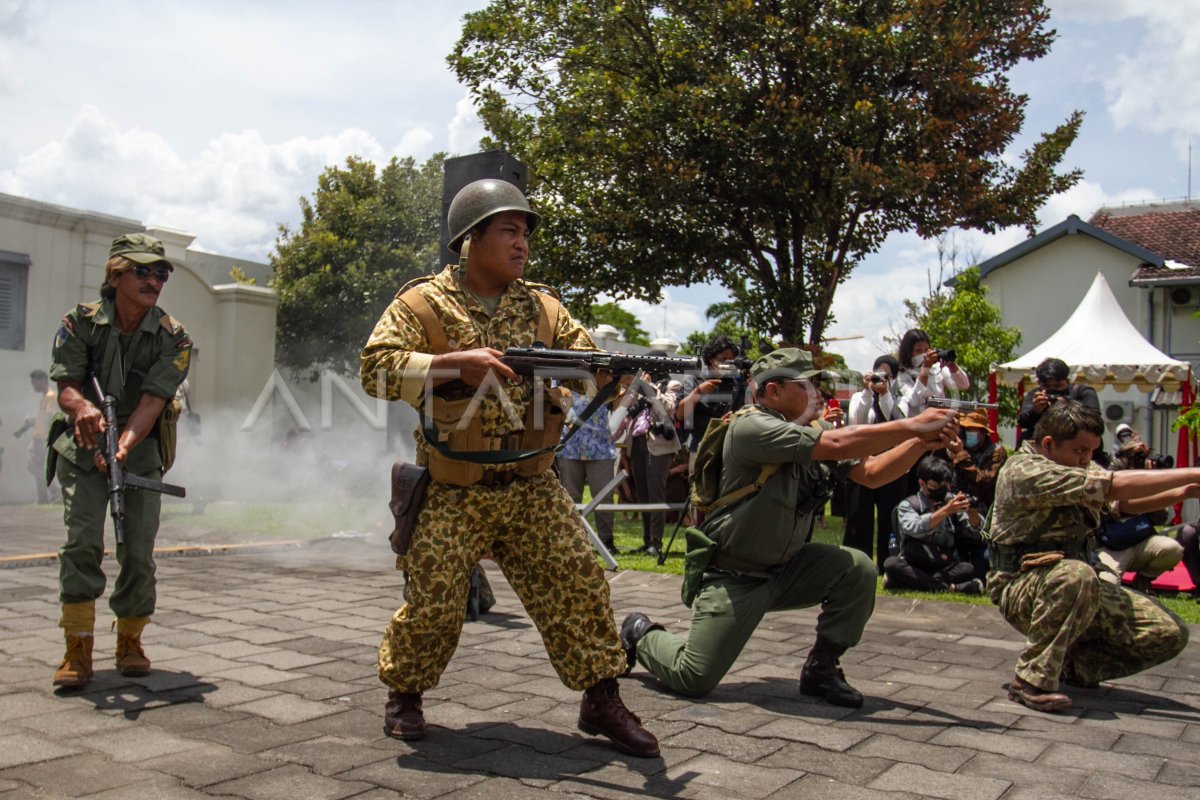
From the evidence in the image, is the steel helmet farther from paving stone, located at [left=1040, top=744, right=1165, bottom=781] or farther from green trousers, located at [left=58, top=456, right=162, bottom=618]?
paving stone, located at [left=1040, top=744, right=1165, bottom=781]

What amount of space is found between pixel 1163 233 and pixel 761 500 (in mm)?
28053

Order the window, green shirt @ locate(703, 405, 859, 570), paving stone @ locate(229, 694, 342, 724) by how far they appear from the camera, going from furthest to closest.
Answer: the window
green shirt @ locate(703, 405, 859, 570)
paving stone @ locate(229, 694, 342, 724)

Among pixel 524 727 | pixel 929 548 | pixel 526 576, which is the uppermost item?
pixel 526 576

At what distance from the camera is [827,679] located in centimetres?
450

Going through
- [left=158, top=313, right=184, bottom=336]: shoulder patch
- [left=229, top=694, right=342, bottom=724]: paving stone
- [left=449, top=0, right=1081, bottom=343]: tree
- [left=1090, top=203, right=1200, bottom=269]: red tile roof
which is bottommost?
[left=229, top=694, right=342, bottom=724]: paving stone

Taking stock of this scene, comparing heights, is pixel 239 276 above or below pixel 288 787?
above

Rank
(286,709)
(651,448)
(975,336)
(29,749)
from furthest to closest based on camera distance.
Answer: (975,336) → (651,448) → (286,709) → (29,749)

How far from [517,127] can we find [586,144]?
176 centimetres

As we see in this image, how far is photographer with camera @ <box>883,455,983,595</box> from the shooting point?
777cm

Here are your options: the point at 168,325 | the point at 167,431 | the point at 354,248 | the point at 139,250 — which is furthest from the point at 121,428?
the point at 354,248

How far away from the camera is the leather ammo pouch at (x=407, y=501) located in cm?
374

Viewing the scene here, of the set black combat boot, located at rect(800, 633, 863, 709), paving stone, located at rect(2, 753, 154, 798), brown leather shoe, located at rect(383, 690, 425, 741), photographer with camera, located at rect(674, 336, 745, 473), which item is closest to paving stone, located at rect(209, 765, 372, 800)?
paving stone, located at rect(2, 753, 154, 798)

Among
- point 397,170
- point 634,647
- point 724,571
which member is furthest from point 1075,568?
point 397,170

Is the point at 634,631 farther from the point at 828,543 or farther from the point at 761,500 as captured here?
the point at 828,543
